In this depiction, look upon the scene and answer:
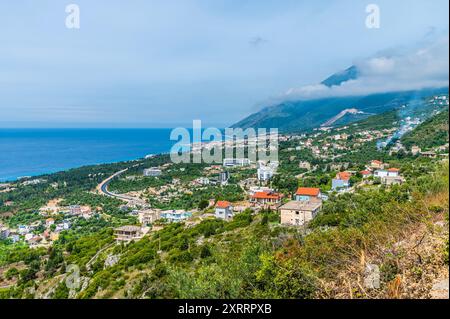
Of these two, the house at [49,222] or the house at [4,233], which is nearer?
the house at [4,233]

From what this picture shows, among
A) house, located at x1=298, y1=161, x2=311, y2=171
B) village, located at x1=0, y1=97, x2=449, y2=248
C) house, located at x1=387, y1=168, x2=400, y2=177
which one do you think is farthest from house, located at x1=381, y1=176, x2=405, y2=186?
house, located at x1=298, y1=161, x2=311, y2=171

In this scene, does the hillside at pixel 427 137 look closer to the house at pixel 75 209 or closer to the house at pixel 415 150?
the house at pixel 415 150

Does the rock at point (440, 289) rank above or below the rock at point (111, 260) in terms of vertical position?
above

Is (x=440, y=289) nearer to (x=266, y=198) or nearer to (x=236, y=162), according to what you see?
(x=266, y=198)

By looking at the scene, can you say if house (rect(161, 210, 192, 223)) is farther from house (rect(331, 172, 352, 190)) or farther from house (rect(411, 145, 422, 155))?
house (rect(411, 145, 422, 155))

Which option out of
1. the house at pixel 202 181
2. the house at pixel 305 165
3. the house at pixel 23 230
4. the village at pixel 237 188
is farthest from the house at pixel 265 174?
the house at pixel 23 230

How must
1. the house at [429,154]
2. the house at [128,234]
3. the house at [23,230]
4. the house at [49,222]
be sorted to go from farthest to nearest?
the house at [49,222], the house at [23,230], the house at [429,154], the house at [128,234]
